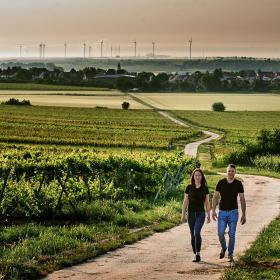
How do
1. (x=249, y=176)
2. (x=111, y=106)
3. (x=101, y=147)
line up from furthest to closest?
(x=111, y=106)
(x=101, y=147)
(x=249, y=176)

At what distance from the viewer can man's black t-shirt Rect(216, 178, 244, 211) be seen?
17.8 metres

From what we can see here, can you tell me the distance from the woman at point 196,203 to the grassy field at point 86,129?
58.5 meters

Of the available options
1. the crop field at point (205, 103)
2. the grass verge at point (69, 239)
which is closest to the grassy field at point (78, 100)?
the crop field at point (205, 103)

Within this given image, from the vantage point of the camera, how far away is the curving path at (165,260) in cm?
1708

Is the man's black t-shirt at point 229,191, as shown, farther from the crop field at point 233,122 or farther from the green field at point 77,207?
the crop field at point 233,122

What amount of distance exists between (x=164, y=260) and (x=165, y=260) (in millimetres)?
26

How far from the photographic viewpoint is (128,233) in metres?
23.8

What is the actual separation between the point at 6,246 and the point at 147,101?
155 metres

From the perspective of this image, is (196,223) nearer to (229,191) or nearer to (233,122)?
(229,191)

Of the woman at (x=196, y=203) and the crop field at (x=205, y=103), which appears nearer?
the woman at (x=196, y=203)

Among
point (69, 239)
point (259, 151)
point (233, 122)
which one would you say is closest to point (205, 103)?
point (233, 122)

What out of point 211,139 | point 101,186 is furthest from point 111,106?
point 101,186

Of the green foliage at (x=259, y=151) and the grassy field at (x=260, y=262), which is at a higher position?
the grassy field at (x=260, y=262)

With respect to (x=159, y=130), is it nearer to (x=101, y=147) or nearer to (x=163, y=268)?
(x=101, y=147)
